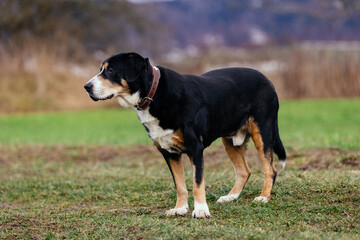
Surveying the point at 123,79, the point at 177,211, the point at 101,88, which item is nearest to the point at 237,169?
the point at 177,211

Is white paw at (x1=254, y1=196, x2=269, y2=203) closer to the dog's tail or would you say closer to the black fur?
the black fur

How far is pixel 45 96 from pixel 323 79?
512 inches

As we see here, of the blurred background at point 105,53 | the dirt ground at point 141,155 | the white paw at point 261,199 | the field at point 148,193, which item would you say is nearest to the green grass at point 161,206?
the field at point 148,193

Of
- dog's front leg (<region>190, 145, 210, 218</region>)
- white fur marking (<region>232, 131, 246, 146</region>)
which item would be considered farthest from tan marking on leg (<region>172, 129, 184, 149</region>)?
white fur marking (<region>232, 131, 246, 146</region>)

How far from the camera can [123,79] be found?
5918 mm

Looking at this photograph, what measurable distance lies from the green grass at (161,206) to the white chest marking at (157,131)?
0.81m

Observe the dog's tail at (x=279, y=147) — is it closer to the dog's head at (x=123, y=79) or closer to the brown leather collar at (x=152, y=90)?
the brown leather collar at (x=152, y=90)

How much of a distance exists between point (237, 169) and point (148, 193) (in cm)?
128

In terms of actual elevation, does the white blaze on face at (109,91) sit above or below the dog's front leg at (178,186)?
above

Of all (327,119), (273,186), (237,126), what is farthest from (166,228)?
(327,119)

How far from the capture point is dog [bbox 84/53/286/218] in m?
5.91

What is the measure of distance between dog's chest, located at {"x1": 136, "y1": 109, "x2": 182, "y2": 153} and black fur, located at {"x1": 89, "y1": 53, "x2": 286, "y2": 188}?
0.16 ft

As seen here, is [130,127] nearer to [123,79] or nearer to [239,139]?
[239,139]

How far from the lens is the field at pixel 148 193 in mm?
5535
